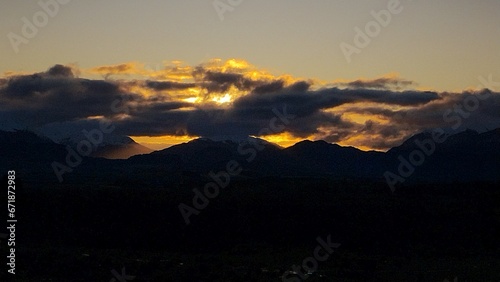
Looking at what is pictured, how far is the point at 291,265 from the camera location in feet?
225

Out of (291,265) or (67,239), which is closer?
(291,265)

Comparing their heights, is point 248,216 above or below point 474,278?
above

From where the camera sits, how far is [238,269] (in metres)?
64.2

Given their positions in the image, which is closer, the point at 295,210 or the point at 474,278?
the point at 474,278

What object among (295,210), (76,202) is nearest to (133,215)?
(76,202)

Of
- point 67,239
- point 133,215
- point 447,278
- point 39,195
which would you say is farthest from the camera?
point 39,195

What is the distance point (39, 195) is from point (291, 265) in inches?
1865

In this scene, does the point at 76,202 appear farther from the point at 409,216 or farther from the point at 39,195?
the point at 409,216

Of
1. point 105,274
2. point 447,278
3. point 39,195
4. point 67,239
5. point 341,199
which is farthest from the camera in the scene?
point 341,199

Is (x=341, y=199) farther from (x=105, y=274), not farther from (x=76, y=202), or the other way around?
(x=105, y=274)

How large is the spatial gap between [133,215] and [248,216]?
15.6 metres

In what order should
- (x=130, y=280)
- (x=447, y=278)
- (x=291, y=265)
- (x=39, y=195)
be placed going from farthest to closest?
(x=39, y=195), (x=291, y=265), (x=447, y=278), (x=130, y=280)

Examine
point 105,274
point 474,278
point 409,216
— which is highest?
point 409,216

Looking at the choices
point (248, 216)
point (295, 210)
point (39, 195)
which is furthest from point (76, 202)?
point (295, 210)
